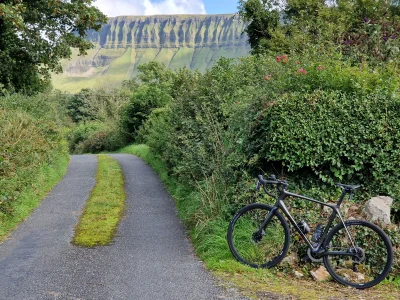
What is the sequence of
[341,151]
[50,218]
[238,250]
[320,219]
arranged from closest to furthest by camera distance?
[238,250] < [320,219] < [341,151] < [50,218]

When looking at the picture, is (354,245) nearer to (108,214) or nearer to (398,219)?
(398,219)

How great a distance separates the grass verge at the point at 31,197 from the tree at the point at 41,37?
14.3 feet

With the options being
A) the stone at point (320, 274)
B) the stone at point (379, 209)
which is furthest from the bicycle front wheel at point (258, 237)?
the stone at point (379, 209)

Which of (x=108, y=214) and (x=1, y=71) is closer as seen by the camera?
(x=108, y=214)

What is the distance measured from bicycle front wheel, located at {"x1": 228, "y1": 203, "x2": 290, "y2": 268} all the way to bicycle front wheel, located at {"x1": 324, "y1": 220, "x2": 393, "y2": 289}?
2.13ft

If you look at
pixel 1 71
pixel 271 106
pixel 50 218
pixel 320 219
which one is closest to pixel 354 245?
pixel 320 219

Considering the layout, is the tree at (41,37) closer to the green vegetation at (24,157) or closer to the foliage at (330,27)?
the green vegetation at (24,157)

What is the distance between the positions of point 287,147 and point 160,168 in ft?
32.6

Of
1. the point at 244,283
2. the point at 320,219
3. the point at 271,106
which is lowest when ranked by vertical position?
the point at 244,283

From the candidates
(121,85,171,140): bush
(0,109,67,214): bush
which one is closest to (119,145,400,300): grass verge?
(0,109,67,214): bush

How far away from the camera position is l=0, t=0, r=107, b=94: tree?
16.5 metres

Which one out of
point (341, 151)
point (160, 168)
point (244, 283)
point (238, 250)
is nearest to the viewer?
point (244, 283)

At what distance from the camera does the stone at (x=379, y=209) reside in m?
6.43

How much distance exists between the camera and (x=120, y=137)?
35.4 metres
